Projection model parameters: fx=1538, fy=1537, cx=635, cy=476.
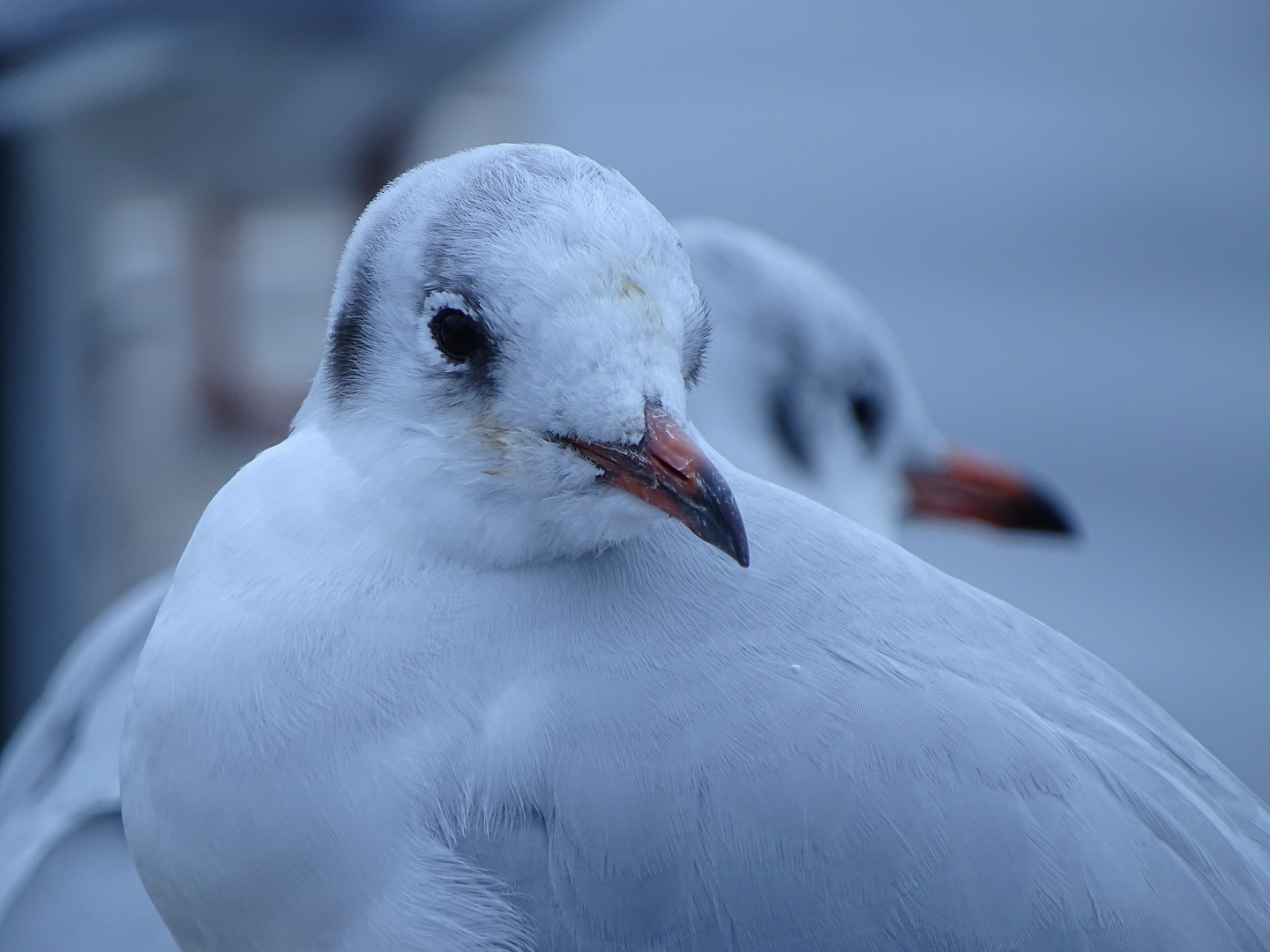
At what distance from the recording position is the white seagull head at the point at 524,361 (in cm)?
85

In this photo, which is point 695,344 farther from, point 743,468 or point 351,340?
point 743,468

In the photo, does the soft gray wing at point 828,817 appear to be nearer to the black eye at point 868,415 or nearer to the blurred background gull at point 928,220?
the black eye at point 868,415

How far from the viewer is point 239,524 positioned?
100cm

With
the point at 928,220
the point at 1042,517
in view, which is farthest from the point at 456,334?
the point at 928,220

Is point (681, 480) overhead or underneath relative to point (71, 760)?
overhead

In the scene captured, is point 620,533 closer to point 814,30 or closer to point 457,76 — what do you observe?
point 457,76

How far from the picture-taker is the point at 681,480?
2.74ft

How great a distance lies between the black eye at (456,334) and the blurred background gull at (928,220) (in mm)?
1892

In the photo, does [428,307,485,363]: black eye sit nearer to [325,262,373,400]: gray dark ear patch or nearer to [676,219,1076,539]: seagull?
[325,262,373,400]: gray dark ear patch

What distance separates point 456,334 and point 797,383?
3.18 ft

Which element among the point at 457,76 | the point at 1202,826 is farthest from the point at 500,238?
the point at 457,76

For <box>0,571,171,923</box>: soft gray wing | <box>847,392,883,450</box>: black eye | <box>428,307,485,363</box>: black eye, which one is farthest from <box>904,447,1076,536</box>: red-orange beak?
<box>428,307,485,363</box>: black eye

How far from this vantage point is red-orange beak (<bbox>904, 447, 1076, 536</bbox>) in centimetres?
202

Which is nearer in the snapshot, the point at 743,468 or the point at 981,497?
the point at 743,468
